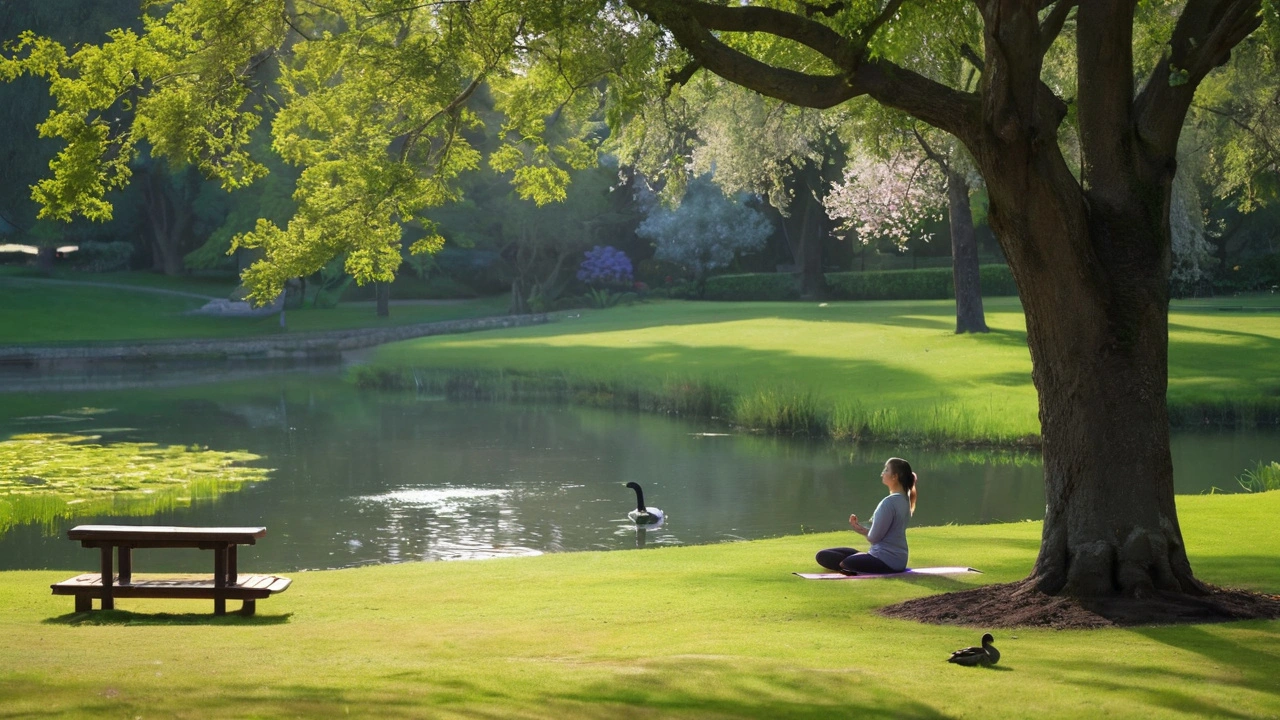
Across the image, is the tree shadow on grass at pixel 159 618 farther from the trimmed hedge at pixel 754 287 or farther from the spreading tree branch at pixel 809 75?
the trimmed hedge at pixel 754 287

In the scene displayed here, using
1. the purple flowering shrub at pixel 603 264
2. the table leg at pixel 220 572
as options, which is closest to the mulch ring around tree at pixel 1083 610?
the table leg at pixel 220 572

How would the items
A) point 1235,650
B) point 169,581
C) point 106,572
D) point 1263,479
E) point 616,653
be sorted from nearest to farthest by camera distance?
1. point 1235,650
2. point 616,653
3. point 106,572
4. point 169,581
5. point 1263,479

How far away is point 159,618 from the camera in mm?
10414

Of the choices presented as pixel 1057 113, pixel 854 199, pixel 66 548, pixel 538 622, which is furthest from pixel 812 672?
pixel 854 199

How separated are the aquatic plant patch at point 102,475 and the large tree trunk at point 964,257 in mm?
20882

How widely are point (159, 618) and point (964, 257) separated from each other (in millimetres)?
30746

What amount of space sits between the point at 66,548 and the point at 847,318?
36.3m

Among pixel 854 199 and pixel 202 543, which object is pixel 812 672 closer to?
pixel 202 543

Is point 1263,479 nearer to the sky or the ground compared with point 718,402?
nearer to the sky

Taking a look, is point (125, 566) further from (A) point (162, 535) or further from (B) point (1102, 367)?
(B) point (1102, 367)

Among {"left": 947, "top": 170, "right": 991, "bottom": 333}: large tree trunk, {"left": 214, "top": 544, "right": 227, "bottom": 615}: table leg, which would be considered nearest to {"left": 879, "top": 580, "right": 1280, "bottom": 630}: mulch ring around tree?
{"left": 214, "top": 544, "right": 227, "bottom": 615}: table leg

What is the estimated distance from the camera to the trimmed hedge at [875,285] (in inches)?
2537

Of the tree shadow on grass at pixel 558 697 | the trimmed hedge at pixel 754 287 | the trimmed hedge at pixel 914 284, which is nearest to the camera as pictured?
the tree shadow on grass at pixel 558 697

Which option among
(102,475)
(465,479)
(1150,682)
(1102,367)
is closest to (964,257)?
(465,479)
